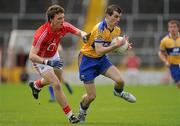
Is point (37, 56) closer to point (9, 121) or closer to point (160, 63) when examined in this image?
point (9, 121)

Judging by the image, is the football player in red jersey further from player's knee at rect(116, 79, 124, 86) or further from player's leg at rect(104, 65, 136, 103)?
player's knee at rect(116, 79, 124, 86)

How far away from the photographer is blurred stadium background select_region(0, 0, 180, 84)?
1539 inches

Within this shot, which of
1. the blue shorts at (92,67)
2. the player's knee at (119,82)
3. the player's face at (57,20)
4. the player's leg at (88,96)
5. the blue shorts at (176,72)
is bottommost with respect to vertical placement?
the blue shorts at (176,72)

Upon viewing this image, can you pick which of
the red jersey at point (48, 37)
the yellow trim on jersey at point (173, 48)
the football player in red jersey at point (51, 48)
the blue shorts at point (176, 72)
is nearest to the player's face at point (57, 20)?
the football player in red jersey at point (51, 48)

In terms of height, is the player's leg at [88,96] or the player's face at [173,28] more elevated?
the player's face at [173,28]

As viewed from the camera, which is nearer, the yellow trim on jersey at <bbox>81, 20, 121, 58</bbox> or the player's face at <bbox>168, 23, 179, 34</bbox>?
the yellow trim on jersey at <bbox>81, 20, 121, 58</bbox>

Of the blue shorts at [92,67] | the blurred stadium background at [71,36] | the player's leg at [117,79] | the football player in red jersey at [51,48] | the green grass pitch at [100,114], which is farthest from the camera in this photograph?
the blurred stadium background at [71,36]

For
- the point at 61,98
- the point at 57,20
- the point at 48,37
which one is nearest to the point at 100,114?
the point at 61,98

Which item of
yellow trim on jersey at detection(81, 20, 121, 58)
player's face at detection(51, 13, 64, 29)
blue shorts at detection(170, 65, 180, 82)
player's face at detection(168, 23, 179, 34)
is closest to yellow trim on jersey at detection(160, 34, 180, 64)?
blue shorts at detection(170, 65, 180, 82)

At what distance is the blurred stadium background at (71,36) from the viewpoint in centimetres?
3909

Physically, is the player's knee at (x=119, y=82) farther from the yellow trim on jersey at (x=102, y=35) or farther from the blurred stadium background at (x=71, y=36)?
the blurred stadium background at (x=71, y=36)

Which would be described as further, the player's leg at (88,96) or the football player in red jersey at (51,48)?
the player's leg at (88,96)

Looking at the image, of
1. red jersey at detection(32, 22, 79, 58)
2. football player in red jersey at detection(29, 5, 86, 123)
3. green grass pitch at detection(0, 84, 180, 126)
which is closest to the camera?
football player in red jersey at detection(29, 5, 86, 123)

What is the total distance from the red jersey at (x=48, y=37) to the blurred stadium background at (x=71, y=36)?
918 inches
